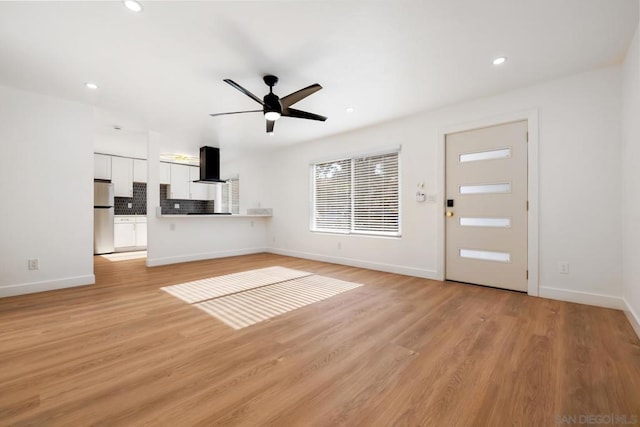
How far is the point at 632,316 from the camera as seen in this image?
2336mm

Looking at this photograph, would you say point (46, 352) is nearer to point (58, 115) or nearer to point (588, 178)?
point (58, 115)

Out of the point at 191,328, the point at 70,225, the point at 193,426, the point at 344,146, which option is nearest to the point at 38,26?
the point at 70,225

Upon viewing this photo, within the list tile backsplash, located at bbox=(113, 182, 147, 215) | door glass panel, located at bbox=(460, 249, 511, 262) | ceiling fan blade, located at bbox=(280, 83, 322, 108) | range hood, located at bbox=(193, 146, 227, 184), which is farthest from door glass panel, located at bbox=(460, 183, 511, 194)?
tile backsplash, located at bbox=(113, 182, 147, 215)

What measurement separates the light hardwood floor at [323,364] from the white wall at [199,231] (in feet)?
7.41

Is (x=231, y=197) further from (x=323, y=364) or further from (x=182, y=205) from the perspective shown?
(x=323, y=364)

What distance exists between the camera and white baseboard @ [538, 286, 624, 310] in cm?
271

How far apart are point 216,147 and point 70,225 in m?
3.32

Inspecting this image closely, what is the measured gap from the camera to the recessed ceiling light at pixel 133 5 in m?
1.91

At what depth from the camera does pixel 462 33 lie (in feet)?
7.39

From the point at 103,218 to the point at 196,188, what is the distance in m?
2.46

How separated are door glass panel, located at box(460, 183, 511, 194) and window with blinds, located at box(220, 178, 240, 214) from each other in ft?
19.6

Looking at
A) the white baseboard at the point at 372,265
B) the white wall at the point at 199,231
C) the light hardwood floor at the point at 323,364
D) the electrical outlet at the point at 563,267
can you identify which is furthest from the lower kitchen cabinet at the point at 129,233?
the electrical outlet at the point at 563,267

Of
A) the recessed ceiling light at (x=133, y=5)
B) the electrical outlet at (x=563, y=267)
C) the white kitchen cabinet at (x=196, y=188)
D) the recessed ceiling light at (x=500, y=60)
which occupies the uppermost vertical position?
the recessed ceiling light at (x=500, y=60)

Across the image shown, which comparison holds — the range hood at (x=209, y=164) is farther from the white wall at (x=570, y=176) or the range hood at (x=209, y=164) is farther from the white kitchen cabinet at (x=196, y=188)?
the white wall at (x=570, y=176)
